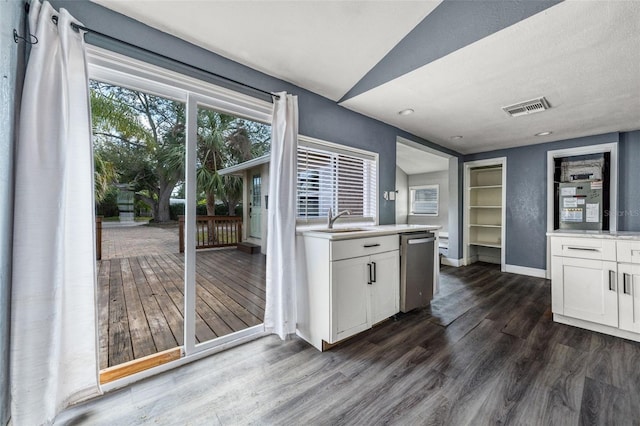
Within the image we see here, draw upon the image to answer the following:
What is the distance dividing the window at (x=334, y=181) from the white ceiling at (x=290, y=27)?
0.73 meters

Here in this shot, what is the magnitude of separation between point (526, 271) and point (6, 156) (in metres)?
A: 6.01

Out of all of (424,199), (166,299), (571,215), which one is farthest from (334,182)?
(424,199)

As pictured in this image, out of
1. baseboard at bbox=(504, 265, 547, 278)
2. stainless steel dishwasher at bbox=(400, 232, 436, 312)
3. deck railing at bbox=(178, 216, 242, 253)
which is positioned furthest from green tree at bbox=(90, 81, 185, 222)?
baseboard at bbox=(504, 265, 547, 278)

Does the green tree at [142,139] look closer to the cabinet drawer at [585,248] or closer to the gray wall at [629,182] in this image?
the cabinet drawer at [585,248]

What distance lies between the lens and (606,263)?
2.24 meters

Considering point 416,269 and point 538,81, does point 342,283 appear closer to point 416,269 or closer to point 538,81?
point 416,269

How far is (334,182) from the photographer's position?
284 cm

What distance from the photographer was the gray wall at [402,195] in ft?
22.3

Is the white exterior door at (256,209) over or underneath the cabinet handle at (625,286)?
over

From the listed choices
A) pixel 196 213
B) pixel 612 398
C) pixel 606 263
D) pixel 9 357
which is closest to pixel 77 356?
pixel 9 357

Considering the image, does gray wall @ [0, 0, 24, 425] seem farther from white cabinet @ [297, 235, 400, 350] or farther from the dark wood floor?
white cabinet @ [297, 235, 400, 350]

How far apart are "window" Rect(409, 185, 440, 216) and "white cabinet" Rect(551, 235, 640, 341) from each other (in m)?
3.96

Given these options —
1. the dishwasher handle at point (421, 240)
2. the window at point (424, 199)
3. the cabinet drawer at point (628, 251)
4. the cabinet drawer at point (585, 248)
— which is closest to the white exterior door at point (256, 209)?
the dishwasher handle at point (421, 240)

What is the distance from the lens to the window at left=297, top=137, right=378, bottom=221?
256cm
